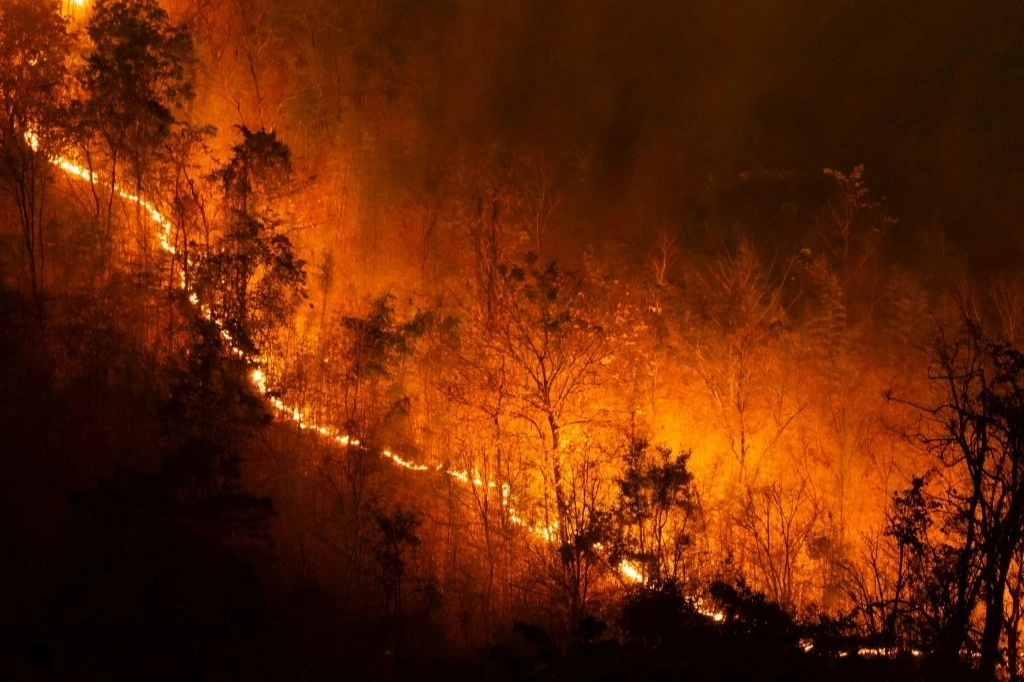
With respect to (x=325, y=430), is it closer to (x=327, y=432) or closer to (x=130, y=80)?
(x=327, y=432)

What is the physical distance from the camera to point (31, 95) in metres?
18.9

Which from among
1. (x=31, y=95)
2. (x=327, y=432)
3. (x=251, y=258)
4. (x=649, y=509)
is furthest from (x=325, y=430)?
(x=31, y=95)

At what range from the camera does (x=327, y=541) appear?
643 inches

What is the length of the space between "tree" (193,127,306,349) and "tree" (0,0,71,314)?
3.49 meters

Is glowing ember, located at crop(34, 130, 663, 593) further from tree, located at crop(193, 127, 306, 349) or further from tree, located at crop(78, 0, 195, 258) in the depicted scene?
tree, located at crop(78, 0, 195, 258)

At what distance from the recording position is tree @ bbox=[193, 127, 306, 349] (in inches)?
667

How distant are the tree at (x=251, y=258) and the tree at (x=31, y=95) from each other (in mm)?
3487

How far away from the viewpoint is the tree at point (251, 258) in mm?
16953

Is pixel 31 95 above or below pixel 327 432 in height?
above

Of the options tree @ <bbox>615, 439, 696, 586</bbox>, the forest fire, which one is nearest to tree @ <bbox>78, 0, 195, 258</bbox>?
the forest fire

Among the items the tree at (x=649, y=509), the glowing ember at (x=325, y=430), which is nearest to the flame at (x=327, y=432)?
the glowing ember at (x=325, y=430)

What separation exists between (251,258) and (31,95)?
237 inches

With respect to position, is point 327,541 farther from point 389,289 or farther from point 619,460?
point 389,289

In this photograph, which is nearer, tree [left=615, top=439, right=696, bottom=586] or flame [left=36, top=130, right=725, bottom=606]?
tree [left=615, top=439, right=696, bottom=586]
